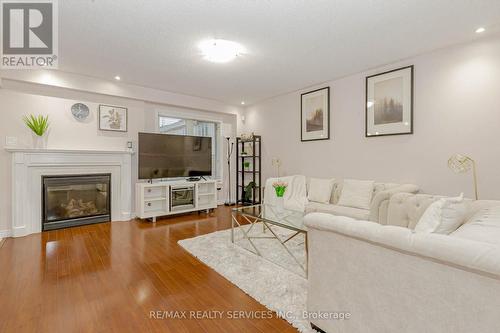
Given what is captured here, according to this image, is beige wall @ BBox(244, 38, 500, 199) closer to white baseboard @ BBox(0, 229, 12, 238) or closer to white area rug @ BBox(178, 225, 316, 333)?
white area rug @ BBox(178, 225, 316, 333)

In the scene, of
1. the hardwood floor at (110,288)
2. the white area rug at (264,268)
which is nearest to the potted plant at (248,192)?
the white area rug at (264,268)

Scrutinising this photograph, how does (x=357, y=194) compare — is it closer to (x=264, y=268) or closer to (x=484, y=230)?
(x=264, y=268)

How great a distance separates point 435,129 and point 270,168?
3.17m

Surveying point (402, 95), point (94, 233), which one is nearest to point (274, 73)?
point (402, 95)

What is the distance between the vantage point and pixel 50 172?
3.77 meters

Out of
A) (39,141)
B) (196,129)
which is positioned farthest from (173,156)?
(39,141)

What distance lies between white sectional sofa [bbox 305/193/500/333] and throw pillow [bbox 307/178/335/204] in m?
2.33

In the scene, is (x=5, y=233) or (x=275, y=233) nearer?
(x=275, y=233)

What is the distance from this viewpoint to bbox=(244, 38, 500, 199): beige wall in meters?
2.75

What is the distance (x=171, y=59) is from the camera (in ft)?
11.1

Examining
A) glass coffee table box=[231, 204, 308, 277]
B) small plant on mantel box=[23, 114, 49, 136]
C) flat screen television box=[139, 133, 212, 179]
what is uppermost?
small plant on mantel box=[23, 114, 49, 136]

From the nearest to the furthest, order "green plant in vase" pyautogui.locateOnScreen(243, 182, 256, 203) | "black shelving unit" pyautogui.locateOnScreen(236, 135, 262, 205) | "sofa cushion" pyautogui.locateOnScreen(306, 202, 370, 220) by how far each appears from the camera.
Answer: "sofa cushion" pyautogui.locateOnScreen(306, 202, 370, 220)
"green plant in vase" pyautogui.locateOnScreen(243, 182, 256, 203)
"black shelving unit" pyautogui.locateOnScreen(236, 135, 262, 205)

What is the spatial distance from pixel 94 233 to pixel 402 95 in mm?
4938

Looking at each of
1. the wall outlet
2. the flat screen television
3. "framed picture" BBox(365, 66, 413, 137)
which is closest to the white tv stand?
the flat screen television
